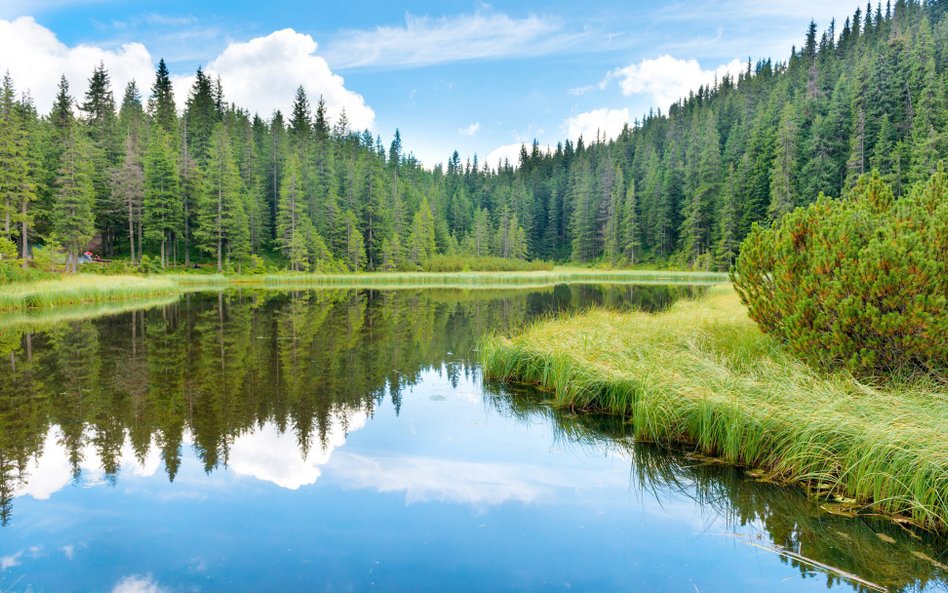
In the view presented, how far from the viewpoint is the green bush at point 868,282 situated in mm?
7176

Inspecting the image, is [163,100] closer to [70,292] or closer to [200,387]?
[70,292]

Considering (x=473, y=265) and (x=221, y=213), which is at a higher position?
(x=221, y=213)

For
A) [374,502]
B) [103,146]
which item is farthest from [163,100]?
[374,502]

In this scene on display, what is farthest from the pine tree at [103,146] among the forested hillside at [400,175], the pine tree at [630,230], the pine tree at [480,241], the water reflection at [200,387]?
the pine tree at [630,230]

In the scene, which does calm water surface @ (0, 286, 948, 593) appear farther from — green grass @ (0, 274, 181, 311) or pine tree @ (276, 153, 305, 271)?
pine tree @ (276, 153, 305, 271)

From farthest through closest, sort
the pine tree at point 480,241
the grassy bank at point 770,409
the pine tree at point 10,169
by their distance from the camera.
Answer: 1. the pine tree at point 480,241
2. the pine tree at point 10,169
3. the grassy bank at point 770,409

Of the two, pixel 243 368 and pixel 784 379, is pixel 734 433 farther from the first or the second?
pixel 243 368

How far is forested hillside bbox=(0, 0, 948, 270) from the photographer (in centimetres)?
4962

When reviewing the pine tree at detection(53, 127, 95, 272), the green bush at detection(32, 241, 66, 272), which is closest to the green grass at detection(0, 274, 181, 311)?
the green bush at detection(32, 241, 66, 272)

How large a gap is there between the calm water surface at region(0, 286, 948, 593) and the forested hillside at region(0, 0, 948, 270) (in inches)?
1123

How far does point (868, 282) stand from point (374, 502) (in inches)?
286

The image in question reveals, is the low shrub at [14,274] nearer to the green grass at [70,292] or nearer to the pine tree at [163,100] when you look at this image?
the green grass at [70,292]

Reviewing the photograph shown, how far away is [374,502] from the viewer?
6.32 meters

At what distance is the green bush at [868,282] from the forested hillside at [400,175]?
36.2 meters
